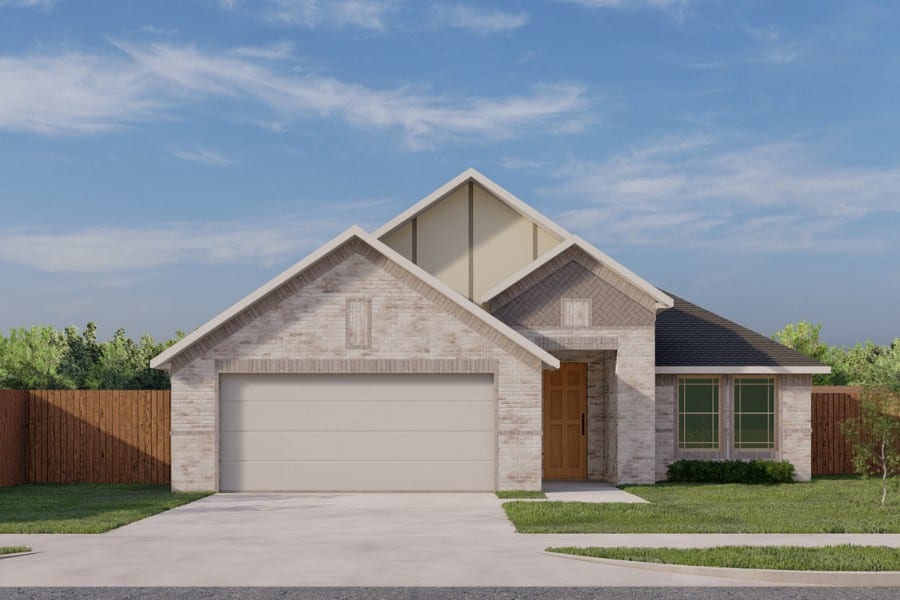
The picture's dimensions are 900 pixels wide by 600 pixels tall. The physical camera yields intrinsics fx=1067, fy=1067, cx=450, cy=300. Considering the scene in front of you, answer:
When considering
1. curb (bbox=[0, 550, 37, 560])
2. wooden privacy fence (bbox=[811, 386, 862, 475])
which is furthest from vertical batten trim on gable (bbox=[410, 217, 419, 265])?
curb (bbox=[0, 550, 37, 560])

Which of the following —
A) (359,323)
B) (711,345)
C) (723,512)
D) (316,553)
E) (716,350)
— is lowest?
(723,512)

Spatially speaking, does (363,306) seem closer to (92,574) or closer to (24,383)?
(92,574)

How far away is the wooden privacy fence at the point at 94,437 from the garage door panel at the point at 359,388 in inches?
170

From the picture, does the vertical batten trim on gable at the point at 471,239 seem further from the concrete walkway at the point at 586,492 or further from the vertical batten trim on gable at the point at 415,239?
the concrete walkway at the point at 586,492

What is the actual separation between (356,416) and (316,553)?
28.3 feet

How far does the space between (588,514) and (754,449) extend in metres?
9.25

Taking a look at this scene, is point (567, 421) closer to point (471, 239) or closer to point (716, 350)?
point (716, 350)

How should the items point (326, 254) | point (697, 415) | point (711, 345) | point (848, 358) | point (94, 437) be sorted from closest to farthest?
point (326, 254) → point (697, 415) → point (94, 437) → point (711, 345) → point (848, 358)

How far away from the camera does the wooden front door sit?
2545cm

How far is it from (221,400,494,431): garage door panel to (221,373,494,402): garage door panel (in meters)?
0.12

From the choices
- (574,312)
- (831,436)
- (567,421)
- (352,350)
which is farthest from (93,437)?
(831,436)

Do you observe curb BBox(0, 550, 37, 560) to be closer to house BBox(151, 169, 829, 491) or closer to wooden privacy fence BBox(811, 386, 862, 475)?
house BBox(151, 169, 829, 491)

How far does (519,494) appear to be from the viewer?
70.0ft

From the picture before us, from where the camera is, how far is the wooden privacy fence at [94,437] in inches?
1008
